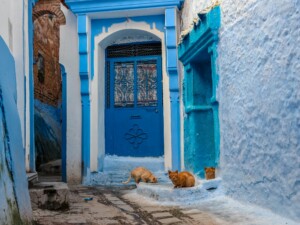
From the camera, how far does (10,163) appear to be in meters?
2.98

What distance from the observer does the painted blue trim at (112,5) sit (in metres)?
8.19

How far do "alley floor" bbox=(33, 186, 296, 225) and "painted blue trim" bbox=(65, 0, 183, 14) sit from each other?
417 centimetres

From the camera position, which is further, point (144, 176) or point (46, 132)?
point (46, 132)

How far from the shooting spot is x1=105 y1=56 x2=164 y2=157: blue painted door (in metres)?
8.77

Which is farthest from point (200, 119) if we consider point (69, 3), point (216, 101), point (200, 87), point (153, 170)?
point (69, 3)

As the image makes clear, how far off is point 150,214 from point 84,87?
4429mm

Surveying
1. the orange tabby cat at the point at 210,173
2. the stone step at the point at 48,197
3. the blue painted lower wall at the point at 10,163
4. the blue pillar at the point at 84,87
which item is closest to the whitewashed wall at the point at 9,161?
the blue painted lower wall at the point at 10,163

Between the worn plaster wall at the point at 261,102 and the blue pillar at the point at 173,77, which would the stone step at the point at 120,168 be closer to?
the blue pillar at the point at 173,77

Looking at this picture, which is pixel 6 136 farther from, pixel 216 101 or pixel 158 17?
pixel 158 17

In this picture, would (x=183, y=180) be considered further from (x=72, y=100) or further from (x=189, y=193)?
(x=72, y=100)

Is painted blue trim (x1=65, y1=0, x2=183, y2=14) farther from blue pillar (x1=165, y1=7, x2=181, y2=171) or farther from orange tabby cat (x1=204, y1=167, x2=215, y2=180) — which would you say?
orange tabby cat (x1=204, y1=167, x2=215, y2=180)

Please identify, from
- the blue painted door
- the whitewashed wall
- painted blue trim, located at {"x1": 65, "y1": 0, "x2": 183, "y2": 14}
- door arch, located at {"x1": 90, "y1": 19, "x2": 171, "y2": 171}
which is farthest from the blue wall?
the blue painted door

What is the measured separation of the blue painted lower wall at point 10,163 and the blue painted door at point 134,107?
523cm

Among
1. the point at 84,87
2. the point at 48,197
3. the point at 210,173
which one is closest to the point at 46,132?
the point at 84,87
